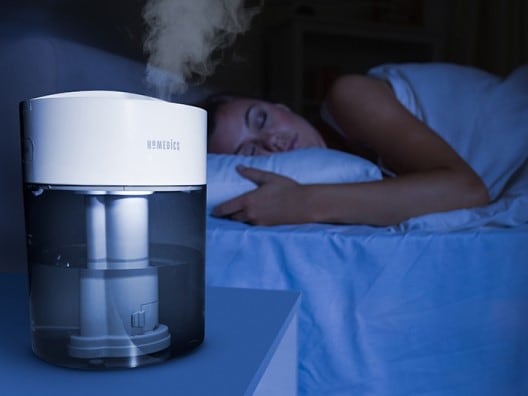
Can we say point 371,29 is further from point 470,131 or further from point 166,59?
point 166,59

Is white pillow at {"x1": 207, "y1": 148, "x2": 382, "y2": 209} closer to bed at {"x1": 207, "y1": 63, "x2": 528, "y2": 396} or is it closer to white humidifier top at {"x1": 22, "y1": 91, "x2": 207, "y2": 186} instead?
bed at {"x1": 207, "y1": 63, "x2": 528, "y2": 396}

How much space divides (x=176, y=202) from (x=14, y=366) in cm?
19

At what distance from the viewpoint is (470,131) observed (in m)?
1.37

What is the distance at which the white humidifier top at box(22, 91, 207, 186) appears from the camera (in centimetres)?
40

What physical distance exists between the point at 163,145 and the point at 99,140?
0.16 ft

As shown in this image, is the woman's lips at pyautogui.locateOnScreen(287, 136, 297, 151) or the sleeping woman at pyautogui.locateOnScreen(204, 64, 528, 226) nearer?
the sleeping woman at pyautogui.locateOnScreen(204, 64, 528, 226)

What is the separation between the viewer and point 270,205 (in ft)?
3.48

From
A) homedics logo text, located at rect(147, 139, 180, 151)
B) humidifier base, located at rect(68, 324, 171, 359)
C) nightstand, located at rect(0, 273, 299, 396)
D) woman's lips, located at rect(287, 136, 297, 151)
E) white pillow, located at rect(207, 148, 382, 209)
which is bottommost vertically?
nightstand, located at rect(0, 273, 299, 396)

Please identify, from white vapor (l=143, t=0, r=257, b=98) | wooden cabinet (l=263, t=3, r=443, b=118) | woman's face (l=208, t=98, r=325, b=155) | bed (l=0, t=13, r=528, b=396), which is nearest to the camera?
white vapor (l=143, t=0, r=257, b=98)

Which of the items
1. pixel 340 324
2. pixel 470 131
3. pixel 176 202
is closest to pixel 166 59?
pixel 176 202

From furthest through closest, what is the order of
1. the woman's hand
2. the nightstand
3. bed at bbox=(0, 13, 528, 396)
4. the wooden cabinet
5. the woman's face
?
1. the wooden cabinet
2. the woman's face
3. the woman's hand
4. bed at bbox=(0, 13, 528, 396)
5. the nightstand

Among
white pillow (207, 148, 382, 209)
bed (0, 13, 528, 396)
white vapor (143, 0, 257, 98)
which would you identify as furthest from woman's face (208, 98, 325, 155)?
white vapor (143, 0, 257, 98)

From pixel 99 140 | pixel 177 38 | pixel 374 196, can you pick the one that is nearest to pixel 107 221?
pixel 99 140

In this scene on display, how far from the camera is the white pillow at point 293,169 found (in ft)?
3.74
